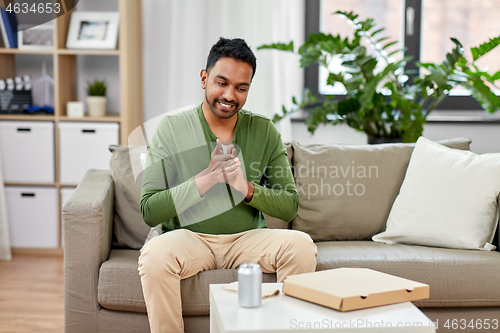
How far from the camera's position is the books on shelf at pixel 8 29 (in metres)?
2.98

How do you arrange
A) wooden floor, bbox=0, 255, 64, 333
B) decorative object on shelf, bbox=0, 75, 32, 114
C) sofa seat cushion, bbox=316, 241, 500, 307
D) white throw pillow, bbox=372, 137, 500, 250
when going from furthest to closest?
decorative object on shelf, bbox=0, 75, 32, 114, wooden floor, bbox=0, 255, 64, 333, white throw pillow, bbox=372, 137, 500, 250, sofa seat cushion, bbox=316, 241, 500, 307

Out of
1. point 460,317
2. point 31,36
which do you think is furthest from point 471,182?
point 31,36

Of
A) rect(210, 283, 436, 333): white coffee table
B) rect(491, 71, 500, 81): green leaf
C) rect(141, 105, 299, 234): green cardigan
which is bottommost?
rect(210, 283, 436, 333): white coffee table

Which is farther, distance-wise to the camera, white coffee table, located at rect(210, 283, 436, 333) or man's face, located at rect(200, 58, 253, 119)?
man's face, located at rect(200, 58, 253, 119)

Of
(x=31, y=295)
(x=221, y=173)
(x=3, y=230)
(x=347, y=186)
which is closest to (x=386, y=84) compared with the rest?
(x=347, y=186)

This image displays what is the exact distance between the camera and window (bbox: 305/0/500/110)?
315 cm

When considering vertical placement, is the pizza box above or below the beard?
below

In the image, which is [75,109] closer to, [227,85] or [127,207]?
[127,207]

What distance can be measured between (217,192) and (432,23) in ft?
7.48

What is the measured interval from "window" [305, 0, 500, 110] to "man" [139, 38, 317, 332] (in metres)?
1.79

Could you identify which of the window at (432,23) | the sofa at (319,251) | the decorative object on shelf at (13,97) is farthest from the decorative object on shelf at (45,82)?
the window at (432,23)

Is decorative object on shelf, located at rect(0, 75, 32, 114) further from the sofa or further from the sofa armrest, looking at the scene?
the sofa armrest

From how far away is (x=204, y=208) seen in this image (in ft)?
5.25

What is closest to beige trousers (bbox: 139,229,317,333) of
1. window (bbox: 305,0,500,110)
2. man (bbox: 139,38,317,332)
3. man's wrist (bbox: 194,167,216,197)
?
man (bbox: 139,38,317,332)
